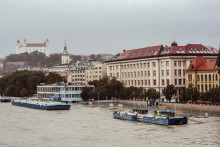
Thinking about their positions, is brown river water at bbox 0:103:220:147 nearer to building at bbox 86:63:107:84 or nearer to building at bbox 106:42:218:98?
building at bbox 106:42:218:98

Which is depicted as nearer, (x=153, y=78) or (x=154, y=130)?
(x=154, y=130)

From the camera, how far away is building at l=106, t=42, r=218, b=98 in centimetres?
12662

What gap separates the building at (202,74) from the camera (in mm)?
106312

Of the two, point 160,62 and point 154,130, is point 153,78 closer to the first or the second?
point 160,62

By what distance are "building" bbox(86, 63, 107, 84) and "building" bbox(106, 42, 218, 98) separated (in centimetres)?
3183

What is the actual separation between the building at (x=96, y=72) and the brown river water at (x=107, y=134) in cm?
10902

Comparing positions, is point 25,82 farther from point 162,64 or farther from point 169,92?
point 169,92

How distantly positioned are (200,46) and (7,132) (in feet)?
288

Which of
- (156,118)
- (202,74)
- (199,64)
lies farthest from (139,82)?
(156,118)

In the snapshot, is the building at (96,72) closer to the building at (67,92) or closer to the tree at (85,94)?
the building at (67,92)

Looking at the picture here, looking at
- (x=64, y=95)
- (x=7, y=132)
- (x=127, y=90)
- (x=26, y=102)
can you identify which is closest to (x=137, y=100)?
(x=127, y=90)

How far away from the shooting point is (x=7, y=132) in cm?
6044

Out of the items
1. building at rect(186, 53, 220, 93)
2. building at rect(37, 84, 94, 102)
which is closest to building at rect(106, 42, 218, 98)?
building at rect(186, 53, 220, 93)

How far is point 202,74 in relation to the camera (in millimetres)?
111312
